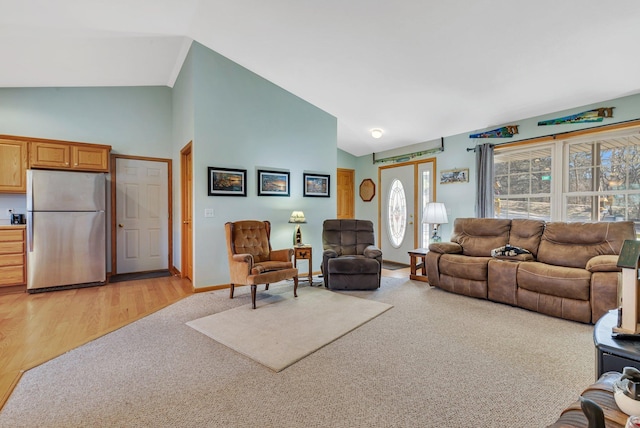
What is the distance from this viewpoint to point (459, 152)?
500cm

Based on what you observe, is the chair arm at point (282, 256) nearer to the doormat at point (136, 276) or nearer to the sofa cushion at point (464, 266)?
the sofa cushion at point (464, 266)

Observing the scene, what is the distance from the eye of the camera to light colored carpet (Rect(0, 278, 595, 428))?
1.61 m

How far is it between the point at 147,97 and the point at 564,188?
625cm

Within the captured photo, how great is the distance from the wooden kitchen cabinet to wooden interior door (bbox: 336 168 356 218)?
5.19 meters

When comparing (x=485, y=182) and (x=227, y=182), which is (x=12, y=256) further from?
(x=485, y=182)

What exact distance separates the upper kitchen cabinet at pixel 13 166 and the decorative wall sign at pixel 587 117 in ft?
22.4

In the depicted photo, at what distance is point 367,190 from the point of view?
667cm

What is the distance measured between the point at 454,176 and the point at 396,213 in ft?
4.63

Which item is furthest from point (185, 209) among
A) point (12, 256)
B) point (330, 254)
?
point (330, 254)

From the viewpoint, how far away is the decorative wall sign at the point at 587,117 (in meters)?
3.51

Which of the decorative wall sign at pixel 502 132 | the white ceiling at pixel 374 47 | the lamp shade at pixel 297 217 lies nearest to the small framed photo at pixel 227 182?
the lamp shade at pixel 297 217

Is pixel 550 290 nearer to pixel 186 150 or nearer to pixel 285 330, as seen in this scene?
pixel 285 330

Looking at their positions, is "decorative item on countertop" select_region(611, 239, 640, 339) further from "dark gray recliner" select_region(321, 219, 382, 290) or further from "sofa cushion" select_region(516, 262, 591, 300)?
"dark gray recliner" select_region(321, 219, 382, 290)

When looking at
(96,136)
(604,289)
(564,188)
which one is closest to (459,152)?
(564,188)
